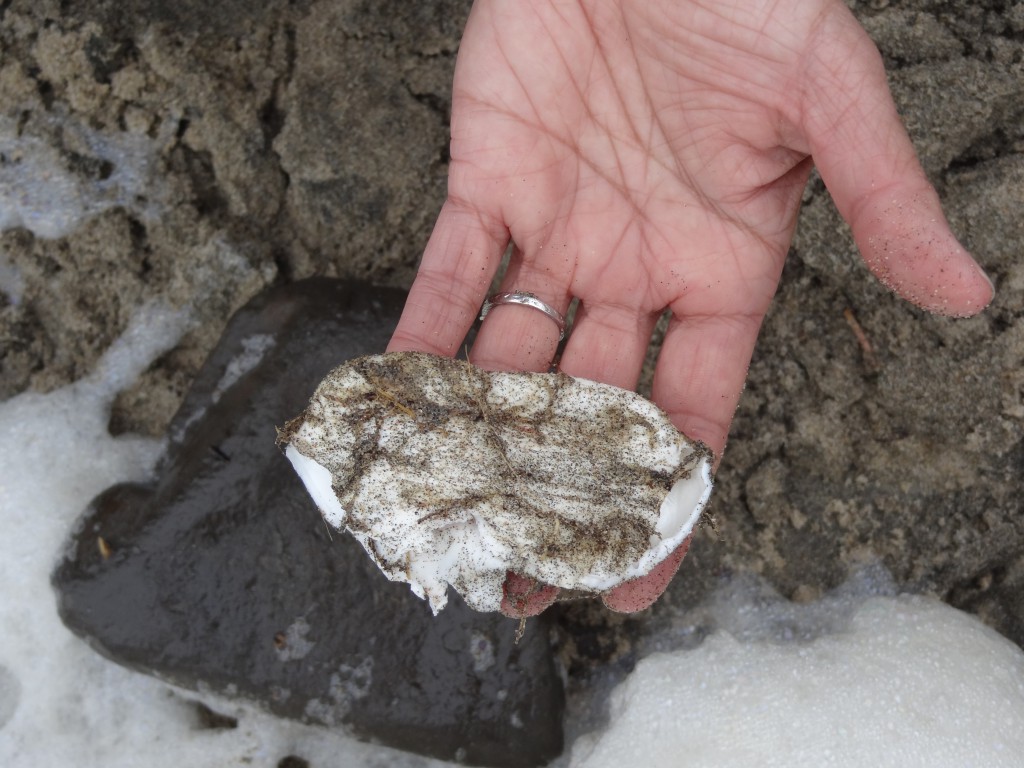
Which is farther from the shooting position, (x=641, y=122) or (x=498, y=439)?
(x=641, y=122)

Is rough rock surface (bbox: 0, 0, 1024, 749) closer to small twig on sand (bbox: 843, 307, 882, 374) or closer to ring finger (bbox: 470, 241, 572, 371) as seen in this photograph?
small twig on sand (bbox: 843, 307, 882, 374)

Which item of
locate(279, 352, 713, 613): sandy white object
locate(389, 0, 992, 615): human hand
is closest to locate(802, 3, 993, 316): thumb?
locate(389, 0, 992, 615): human hand

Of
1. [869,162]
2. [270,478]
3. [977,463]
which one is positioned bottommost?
[270,478]

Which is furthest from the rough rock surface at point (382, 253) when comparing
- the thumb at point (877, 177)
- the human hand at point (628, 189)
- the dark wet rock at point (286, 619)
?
the thumb at point (877, 177)

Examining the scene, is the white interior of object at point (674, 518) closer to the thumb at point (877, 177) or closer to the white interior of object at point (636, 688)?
the thumb at point (877, 177)

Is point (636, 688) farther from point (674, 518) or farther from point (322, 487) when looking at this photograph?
point (322, 487)

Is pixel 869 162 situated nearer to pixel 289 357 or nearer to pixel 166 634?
pixel 289 357

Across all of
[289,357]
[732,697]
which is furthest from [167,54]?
[732,697]
